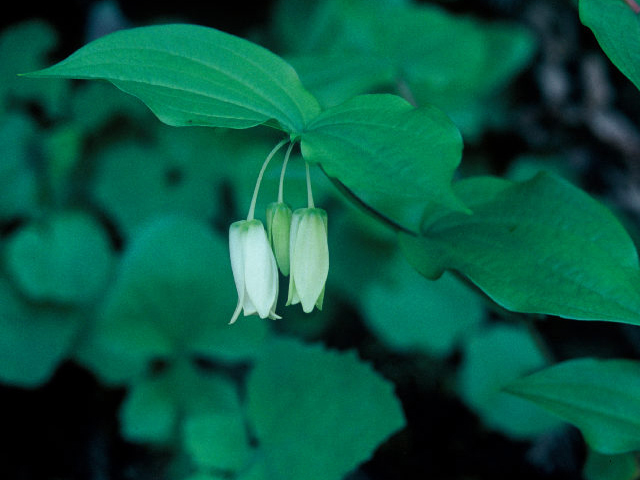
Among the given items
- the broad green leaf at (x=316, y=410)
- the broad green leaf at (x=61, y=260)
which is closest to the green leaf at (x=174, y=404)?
the broad green leaf at (x=316, y=410)

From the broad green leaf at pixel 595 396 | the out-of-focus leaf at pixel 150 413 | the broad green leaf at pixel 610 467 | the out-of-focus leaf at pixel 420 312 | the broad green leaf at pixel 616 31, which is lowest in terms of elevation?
the out-of-focus leaf at pixel 150 413

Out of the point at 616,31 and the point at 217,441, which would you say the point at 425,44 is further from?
the point at 217,441

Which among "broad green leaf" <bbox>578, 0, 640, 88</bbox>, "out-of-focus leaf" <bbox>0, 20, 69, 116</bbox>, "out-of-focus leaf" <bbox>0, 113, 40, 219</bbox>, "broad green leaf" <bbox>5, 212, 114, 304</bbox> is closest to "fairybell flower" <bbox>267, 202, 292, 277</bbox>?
"broad green leaf" <bbox>578, 0, 640, 88</bbox>

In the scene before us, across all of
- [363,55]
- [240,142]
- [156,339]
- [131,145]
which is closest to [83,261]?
[156,339]

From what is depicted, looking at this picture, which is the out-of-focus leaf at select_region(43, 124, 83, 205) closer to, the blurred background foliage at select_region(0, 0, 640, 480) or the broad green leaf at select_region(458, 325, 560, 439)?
the blurred background foliage at select_region(0, 0, 640, 480)

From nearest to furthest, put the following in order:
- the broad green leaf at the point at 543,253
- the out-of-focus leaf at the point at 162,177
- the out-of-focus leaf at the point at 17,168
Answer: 1. the broad green leaf at the point at 543,253
2. the out-of-focus leaf at the point at 17,168
3. the out-of-focus leaf at the point at 162,177

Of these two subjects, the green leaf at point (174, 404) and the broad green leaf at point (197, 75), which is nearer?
the broad green leaf at point (197, 75)

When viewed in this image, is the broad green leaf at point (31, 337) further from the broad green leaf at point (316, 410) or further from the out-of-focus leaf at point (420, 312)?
the out-of-focus leaf at point (420, 312)

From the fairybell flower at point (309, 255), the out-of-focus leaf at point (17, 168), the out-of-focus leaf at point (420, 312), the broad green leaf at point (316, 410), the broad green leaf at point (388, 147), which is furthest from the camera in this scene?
the out-of-focus leaf at point (17, 168)
